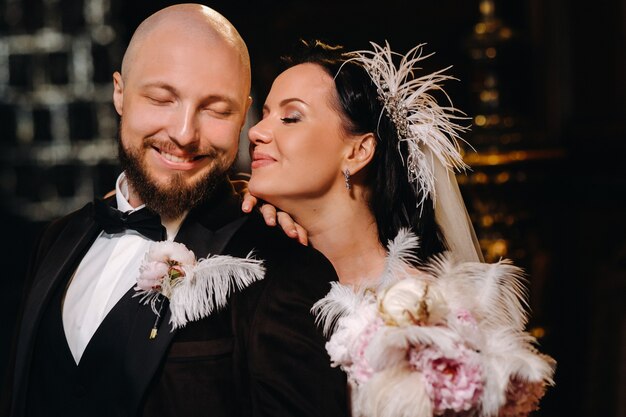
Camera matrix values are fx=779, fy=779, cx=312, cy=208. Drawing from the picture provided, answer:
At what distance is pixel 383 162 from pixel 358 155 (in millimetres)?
80

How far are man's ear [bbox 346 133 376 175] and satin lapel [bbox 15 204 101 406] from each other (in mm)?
745

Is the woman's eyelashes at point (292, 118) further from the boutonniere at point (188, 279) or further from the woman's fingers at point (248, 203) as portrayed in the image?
the boutonniere at point (188, 279)

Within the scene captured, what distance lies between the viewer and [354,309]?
1831mm

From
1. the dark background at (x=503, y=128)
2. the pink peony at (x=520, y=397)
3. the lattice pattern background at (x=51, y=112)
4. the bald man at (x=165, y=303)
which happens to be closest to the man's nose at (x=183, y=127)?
the bald man at (x=165, y=303)

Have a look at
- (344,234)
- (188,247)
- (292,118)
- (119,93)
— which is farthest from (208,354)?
(119,93)

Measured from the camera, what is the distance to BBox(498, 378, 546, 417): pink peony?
176 cm

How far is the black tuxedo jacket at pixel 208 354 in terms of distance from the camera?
183 centimetres

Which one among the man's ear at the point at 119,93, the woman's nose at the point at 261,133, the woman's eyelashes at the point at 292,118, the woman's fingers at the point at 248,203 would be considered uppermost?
the man's ear at the point at 119,93

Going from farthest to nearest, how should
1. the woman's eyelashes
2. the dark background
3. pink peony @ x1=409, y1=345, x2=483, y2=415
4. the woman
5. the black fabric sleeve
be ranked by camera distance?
the dark background, the woman's eyelashes, the woman, the black fabric sleeve, pink peony @ x1=409, y1=345, x2=483, y2=415

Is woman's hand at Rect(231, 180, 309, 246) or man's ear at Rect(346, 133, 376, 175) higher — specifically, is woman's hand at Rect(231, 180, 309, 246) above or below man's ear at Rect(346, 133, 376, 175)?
below

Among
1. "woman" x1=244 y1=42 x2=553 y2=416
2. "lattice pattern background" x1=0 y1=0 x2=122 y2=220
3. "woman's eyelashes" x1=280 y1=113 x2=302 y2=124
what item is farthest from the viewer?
"lattice pattern background" x1=0 y1=0 x2=122 y2=220

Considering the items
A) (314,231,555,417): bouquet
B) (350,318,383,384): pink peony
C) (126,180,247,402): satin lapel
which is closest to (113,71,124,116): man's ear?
(126,180,247,402): satin lapel

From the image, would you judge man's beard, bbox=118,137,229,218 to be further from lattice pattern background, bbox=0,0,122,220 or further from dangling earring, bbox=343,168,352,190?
lattice pattern background, bbox=0,0,122,220

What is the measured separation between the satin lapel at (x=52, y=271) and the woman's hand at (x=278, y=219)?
1.46ft
